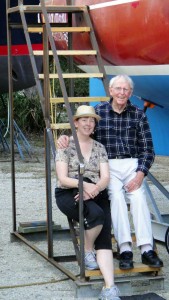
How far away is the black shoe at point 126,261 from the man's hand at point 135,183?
0.46 m

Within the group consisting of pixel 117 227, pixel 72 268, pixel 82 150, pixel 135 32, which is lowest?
pixel 72 268

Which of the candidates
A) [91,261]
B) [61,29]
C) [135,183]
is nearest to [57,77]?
[61,29]

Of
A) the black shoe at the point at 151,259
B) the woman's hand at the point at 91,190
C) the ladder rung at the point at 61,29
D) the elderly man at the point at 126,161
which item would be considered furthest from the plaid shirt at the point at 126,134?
the ladder rung at the point at 61,29

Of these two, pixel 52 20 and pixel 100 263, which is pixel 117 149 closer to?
pixel 100 263

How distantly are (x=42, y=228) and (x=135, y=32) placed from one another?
7.34 feet

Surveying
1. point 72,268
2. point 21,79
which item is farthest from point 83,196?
point 21,79

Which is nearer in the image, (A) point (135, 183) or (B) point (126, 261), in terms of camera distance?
(B) point (126, 261)

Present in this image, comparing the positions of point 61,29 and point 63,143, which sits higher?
point 61,29

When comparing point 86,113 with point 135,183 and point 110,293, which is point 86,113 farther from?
point 110,293

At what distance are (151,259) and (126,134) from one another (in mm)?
960

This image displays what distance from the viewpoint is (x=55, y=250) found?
7.12 metres

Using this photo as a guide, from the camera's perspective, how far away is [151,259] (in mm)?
5645

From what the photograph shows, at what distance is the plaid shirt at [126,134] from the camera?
19.4ft

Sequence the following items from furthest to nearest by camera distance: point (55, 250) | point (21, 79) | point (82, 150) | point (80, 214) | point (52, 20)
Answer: point (21, 79) → point (52, 20) → point (55, 250) → point (82, 150) → point (80, 214)
